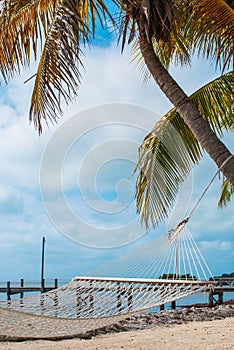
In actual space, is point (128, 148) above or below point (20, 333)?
above

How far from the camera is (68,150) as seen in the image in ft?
18.1

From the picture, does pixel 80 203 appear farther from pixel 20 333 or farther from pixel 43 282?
pixel 43 282

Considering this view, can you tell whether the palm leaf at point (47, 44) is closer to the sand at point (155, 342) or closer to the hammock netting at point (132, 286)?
the hammock netting at point (132, 286)

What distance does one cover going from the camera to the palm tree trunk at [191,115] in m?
2.96

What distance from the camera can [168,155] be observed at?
161 inches

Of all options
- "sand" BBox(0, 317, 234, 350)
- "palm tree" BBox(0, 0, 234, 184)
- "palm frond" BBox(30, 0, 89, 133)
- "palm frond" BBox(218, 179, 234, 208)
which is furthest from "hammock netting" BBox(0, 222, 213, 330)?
"palm frond" BBox(218, 179, 234, 208)

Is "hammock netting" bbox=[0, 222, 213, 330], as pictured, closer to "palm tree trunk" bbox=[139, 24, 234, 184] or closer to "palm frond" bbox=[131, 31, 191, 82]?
"palm tree trunk" bbox=[139, 24, 234, 184]

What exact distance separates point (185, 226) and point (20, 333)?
119cm

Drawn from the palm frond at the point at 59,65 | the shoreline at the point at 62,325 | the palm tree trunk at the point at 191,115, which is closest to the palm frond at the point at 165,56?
the palm tree trunk at the point at 191,115

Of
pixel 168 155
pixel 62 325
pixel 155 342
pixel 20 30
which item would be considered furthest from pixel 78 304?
pixel 20 30

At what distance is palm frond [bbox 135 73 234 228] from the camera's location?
3908 millimetres

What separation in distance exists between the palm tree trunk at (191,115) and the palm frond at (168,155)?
2.89 feet

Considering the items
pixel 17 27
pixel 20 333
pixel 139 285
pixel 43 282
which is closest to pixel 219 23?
pixel 17 27

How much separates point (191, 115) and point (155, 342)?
140 centimetres
